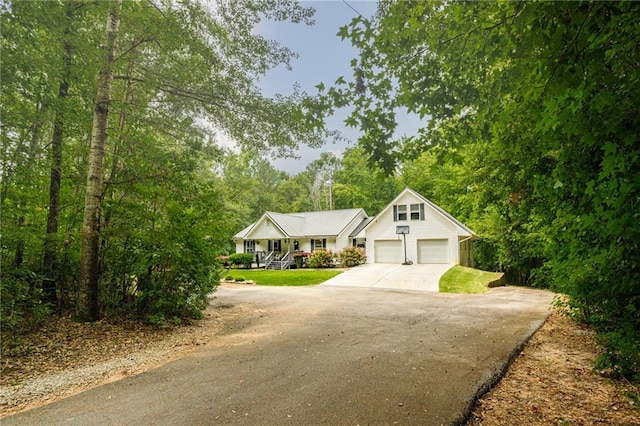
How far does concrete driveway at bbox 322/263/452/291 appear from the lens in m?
15.3

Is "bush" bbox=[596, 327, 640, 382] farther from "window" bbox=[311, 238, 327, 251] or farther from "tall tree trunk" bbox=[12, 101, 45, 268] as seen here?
"window" bbox=[311, 238, 327, 251]

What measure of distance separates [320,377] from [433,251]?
1921 centimetres

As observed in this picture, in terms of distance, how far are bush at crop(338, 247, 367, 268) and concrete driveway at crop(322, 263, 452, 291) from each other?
149cm

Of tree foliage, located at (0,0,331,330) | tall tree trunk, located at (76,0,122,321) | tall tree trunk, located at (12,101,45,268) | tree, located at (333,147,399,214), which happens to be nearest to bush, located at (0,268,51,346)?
tree foliage, located at (0,0,331,330)

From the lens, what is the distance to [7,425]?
3.18 metres

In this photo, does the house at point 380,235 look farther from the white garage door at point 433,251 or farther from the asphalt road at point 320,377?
the asphalt road at point 320,377

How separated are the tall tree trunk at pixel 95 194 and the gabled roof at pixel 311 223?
18864 millimetres

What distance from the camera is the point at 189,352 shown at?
222 inches

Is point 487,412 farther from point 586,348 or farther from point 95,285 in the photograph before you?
point 95,285

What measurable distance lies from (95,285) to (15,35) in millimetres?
4552

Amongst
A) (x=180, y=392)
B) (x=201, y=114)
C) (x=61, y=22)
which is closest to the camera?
(x=180, y=392)

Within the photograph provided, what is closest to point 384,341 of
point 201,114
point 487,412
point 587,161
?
point 487,412

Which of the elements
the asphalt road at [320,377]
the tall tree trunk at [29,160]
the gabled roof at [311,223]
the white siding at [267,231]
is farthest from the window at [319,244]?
the tall tree trunk at [29,160]

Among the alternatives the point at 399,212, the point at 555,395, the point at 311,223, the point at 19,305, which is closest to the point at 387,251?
the point at 399,212
